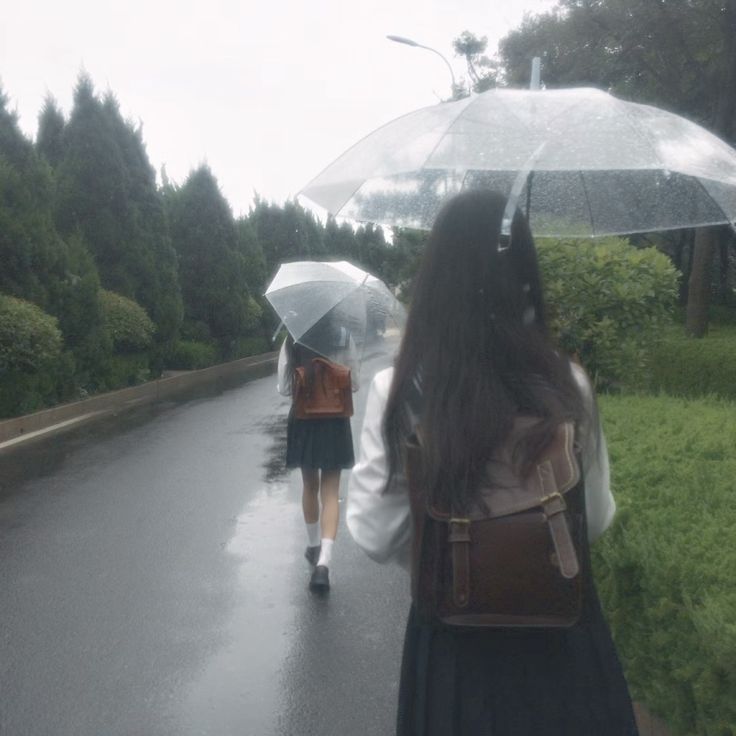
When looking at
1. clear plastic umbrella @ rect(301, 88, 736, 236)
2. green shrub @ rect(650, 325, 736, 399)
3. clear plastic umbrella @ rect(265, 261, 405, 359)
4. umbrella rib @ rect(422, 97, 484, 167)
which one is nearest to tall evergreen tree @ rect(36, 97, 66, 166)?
green shrub @ rect(650, 325, 736, 399)

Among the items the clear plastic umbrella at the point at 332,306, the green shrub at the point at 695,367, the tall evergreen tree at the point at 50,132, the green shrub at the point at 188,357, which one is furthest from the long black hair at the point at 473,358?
the green shrub at the point at 188,357

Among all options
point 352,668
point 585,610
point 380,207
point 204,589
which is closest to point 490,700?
point 585,610

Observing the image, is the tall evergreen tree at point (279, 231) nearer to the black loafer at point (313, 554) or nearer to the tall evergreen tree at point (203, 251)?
the tall evergreen tree at point (203, 251)

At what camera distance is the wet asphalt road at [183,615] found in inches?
195

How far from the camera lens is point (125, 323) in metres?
21.3

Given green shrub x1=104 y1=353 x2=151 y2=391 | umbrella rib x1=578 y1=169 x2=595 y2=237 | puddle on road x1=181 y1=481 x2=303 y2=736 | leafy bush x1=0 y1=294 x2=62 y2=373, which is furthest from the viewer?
green shrub x1=104 y1=353 x2=151 y2=391

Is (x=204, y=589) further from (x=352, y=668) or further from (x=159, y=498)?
(x=159, y=498)

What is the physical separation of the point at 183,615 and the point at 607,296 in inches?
186

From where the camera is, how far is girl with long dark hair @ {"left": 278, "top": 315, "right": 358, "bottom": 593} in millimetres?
6754

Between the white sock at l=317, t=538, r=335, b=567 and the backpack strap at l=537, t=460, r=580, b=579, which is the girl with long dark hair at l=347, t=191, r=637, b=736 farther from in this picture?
the white sock at l=317, t=538, r=335, b=567

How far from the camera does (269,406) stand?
1852 cm

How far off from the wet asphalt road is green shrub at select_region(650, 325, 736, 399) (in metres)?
4.51

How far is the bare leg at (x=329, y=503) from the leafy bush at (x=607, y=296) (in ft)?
9.87

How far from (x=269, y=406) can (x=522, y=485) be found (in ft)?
54.2
